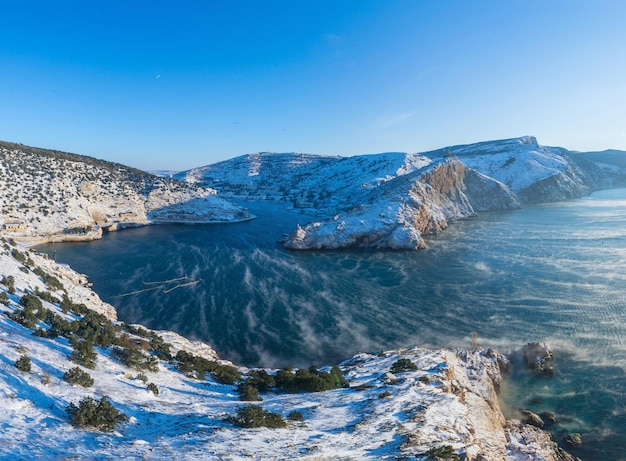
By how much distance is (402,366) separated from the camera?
2258cm

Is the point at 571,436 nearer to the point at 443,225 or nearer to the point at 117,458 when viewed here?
the point at 117,458

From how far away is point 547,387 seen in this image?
2598 cm

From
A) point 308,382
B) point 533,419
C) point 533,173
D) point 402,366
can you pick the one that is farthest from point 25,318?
point 533,173

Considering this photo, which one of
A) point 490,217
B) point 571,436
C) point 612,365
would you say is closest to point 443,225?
point 490,217

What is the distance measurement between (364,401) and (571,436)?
1366 centimetres

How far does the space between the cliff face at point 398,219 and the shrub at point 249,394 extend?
49.6 meters

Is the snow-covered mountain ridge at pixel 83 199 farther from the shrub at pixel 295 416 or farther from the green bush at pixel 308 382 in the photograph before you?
the shrub at pixel 295 416

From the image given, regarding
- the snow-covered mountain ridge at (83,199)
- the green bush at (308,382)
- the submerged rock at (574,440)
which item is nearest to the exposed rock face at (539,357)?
the submerged rock at (574,440)

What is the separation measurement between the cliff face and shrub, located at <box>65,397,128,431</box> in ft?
182

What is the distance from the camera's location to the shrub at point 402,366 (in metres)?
22.2

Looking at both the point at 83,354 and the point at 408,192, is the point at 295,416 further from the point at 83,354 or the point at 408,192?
the point at 408,192

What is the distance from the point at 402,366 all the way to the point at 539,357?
14345mm

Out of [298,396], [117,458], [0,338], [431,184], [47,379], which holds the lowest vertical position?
[298,396]

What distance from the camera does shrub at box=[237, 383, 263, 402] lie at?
17672 millimetres
